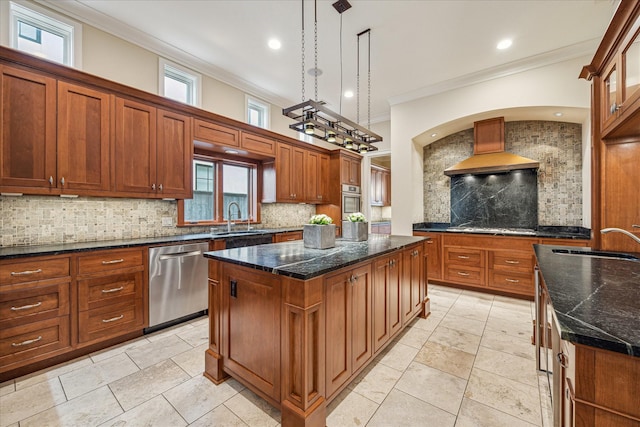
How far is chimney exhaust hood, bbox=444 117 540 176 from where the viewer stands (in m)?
3.97

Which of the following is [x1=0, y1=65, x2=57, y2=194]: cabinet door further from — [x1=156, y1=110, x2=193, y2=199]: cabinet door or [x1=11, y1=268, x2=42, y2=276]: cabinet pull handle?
[x1=156, y1=110, x2=193, y2=199]: cabinet door

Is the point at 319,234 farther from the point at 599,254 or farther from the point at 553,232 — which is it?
the point at 553,232

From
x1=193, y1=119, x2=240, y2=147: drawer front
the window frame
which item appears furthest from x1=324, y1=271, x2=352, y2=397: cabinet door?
the window frame

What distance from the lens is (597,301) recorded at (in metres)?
1.01

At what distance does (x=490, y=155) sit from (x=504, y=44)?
1524 mm

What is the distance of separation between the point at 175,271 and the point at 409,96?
454cm

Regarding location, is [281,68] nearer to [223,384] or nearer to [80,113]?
[80,113]

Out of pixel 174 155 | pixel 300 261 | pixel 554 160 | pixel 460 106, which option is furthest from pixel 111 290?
pixel 554 160

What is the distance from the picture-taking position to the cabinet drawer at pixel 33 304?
1.95m

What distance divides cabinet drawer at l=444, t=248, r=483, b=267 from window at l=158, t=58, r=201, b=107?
176 inches

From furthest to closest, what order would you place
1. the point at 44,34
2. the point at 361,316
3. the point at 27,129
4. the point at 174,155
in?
the point at 174,155 → the point at 44,34 → the point at 27,129 → the point at 361,316

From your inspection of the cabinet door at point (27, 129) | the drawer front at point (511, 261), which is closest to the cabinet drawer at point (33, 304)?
the cabinet door at point (27, 129)

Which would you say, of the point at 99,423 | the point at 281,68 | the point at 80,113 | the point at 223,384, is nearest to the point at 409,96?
the point at 281,68

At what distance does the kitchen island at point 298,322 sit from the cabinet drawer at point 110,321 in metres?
1.09
